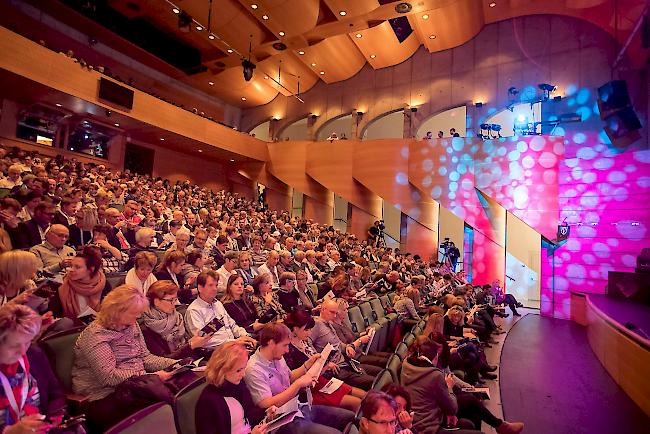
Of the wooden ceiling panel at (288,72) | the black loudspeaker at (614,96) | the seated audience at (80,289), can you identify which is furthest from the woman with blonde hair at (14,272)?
the wooden ceiling panel at (288,72)

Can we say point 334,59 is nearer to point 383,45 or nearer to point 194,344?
point 383,45

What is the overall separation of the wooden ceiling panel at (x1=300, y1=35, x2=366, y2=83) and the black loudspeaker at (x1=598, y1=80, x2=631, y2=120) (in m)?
7.29

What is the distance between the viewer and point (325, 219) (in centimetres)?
1374

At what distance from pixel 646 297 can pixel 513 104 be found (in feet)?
23.3

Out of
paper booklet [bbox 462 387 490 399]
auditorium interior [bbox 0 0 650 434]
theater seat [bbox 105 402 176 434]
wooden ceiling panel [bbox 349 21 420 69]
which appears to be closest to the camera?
theater seat [bbox 105 402 176 434]

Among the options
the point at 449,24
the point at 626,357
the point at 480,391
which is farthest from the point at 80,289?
the point at 449,24

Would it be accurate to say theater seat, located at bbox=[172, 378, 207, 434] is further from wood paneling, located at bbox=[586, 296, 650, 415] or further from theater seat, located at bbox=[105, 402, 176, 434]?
wood paneling, located at bbox=[586, 296, 650, 415]

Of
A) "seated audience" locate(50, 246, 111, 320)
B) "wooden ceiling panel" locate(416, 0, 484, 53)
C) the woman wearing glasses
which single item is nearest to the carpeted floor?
the woman wearing glasses

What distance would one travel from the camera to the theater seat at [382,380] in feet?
7.01

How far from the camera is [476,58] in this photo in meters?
12.2

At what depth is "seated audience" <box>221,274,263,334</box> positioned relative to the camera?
9.50 feet

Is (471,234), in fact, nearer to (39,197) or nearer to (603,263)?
(603,263)

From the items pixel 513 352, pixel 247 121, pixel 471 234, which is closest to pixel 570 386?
pixel 513 352

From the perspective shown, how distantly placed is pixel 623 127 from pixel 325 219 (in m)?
8.53
